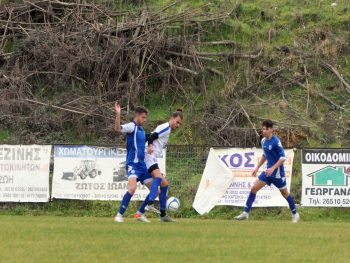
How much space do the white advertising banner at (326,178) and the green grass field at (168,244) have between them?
18.0 feet

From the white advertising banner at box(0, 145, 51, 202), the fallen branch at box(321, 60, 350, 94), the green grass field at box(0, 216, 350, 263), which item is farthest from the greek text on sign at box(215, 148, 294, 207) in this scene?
the fallen branch at box(321, 60, 350, 94)

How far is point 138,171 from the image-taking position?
1529cm

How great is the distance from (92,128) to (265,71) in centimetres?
662

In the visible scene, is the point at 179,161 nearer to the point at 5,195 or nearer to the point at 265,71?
the point at 5,195

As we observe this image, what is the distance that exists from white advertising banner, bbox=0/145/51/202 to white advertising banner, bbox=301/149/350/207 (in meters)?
6.48

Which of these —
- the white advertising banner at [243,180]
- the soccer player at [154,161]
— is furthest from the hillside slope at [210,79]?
the soccer player at [154,161]

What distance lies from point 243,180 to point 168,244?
9.35m

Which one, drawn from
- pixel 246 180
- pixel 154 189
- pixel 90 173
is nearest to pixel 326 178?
pixel 246 180

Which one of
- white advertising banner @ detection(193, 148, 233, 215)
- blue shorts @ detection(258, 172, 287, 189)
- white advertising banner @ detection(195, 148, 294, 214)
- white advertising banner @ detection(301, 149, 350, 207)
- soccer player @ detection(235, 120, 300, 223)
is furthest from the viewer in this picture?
white advertising banner @ detection(193, 148, 233, 215)

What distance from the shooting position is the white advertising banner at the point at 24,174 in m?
20.3

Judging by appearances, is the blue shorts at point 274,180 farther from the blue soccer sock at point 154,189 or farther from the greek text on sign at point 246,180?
the greek text on sign at point 246,180

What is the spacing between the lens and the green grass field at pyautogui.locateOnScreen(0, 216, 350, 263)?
9.34 metres

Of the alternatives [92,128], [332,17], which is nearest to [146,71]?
[92,128]

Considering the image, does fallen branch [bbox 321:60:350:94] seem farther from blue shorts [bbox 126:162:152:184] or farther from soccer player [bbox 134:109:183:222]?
blue shorts [bbox 126:162:152:184]
